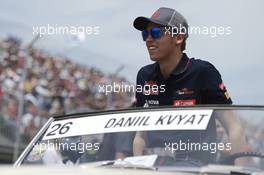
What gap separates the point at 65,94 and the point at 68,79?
703mm

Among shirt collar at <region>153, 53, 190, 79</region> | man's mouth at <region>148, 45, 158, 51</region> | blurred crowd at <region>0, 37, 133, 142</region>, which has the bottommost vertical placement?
blurred crowd at <region>0, 37, 133, 142</region>

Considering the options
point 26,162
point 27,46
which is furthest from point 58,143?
point 27,46

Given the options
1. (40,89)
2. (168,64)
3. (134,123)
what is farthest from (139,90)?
(40,89)

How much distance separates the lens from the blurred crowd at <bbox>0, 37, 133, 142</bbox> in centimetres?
1494

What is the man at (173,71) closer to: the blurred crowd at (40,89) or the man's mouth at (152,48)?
the man's mouth at (152,48)

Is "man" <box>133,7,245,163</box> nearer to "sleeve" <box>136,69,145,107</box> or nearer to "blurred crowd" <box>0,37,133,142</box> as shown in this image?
"sleeve" <box>136,69,145,107</box>

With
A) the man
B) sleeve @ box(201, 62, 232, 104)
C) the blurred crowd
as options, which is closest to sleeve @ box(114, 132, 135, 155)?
the man

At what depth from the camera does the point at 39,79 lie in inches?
625

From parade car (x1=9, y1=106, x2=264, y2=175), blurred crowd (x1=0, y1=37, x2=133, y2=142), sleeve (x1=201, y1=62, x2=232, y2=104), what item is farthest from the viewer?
blurred crowd (x1=0, y1=37, x2=133, y2=142)

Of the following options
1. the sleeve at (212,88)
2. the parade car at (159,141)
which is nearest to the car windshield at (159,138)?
the parade car at (159,141)

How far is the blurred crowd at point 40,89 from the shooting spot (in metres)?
14.9

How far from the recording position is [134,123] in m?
3.61

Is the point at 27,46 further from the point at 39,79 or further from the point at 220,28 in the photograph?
the point at 220,28

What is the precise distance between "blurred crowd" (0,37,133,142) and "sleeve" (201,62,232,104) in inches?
398
